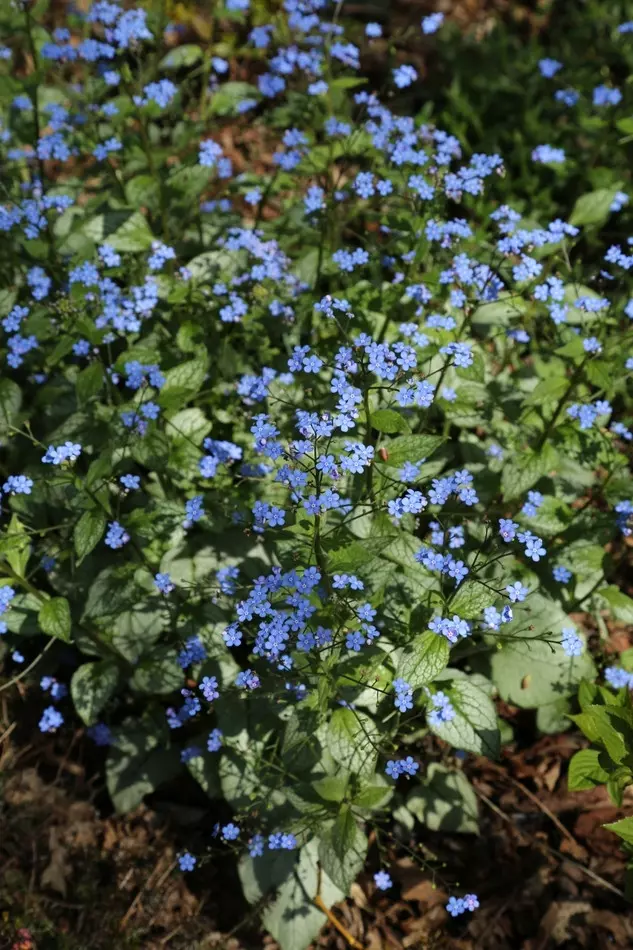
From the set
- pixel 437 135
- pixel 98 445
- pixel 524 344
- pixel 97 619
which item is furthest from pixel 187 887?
pixel 437 135

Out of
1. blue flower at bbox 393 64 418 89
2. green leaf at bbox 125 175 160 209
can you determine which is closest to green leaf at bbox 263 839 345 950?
green leaf at bbox 125 175 160 209

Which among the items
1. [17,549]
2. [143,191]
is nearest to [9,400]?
[17,549]

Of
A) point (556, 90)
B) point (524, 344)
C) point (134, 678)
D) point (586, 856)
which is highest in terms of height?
point (556, 90)

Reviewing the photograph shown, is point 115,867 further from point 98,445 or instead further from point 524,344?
point 524,344

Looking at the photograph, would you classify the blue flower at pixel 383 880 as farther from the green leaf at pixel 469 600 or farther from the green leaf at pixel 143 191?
the green leaf at pixel 143 191

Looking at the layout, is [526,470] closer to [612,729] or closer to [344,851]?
[612,729]

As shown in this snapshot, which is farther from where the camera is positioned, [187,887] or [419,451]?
[187,887]

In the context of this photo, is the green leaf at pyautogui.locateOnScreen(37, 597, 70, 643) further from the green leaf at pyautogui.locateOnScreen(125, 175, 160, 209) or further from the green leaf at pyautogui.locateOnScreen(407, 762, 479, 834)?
the green leaf at pyautogui.locateOnScreen(125, 175, 160, 209)

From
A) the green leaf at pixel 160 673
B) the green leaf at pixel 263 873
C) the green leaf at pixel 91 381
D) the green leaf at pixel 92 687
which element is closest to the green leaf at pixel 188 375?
the green leaf at pixel 91 381
